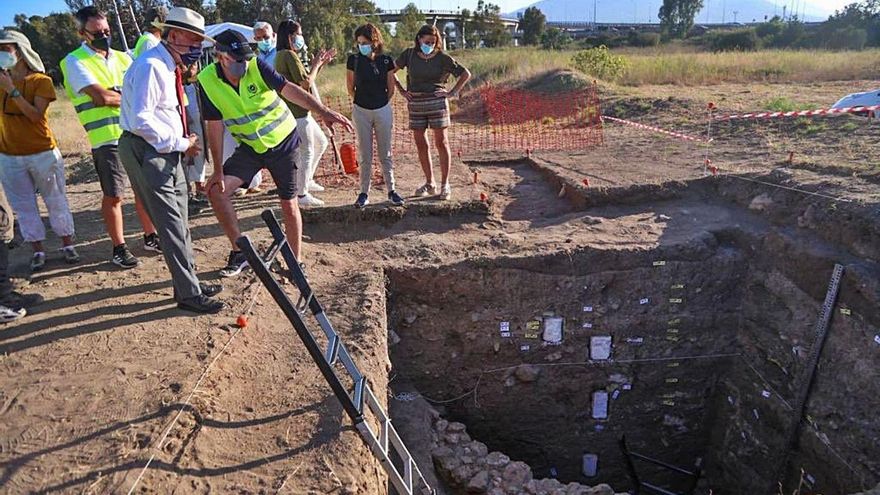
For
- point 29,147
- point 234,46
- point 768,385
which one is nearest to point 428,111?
point 234,46

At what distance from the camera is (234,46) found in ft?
12.4

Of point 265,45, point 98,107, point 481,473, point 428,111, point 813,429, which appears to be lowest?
point 813,429

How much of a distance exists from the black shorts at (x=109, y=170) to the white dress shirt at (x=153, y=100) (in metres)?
1.00

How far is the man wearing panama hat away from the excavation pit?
1964 millimetres

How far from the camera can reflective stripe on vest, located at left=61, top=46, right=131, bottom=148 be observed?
13.8ft

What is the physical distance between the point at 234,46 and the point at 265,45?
2.43 meters

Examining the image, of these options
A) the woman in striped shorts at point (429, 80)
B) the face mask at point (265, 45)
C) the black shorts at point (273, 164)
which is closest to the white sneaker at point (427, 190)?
the woman in striped shorts at point (429, 80)

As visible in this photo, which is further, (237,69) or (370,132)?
(370,132)

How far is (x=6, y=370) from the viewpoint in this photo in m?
3.25

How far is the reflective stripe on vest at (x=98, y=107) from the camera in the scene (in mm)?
4207

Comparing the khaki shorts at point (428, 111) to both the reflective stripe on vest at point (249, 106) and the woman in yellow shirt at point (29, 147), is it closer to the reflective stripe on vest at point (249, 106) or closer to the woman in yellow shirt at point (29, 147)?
the reflective stripe on vest at point (249, 106)

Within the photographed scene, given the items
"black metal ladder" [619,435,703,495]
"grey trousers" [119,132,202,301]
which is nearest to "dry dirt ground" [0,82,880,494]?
"grey trousers" [119,132,202,301]

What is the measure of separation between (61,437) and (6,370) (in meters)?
0.86

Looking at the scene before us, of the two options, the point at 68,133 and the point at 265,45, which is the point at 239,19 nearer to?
the point at 68,133
